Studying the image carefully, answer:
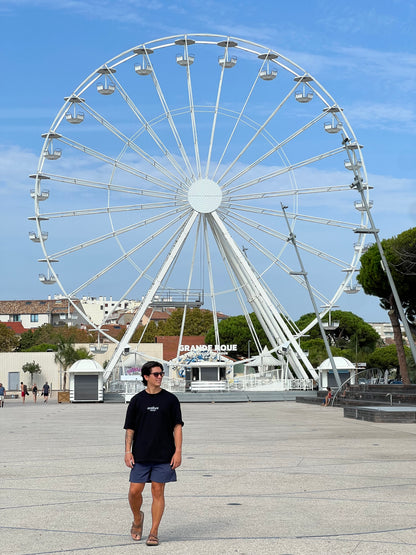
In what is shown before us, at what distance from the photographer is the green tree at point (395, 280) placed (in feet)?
163

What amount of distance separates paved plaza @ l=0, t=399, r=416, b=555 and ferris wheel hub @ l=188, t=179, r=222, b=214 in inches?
1164

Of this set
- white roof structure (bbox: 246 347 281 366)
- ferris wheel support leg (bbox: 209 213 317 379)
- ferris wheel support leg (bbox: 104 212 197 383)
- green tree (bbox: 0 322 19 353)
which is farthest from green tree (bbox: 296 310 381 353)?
ferris wheel support leg (bbox: 104 212 197 383)

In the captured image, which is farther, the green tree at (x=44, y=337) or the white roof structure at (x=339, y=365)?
the green tree at (x=44, y=337)

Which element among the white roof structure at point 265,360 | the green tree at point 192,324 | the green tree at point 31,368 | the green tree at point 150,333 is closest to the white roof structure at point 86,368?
the white roof structure at point 265,360

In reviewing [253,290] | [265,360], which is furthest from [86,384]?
[265,360]

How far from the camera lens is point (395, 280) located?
2014 inches

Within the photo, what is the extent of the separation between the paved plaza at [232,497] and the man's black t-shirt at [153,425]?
30.4 inches

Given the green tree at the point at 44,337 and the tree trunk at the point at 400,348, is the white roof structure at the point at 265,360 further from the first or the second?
the green tree at the point at 44,337

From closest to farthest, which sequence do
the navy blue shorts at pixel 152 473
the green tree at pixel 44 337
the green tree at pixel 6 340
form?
the navy blue shorts at pixel 152 473, the green tree at pixel 6 340, the green tree at pixel 44 337

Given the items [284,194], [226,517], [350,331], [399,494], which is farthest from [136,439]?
[350,331]

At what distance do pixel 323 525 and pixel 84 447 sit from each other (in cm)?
1062

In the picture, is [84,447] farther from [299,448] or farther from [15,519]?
[15,519]

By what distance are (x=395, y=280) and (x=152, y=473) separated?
44531 mm

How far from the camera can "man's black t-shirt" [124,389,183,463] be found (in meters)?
8.06
